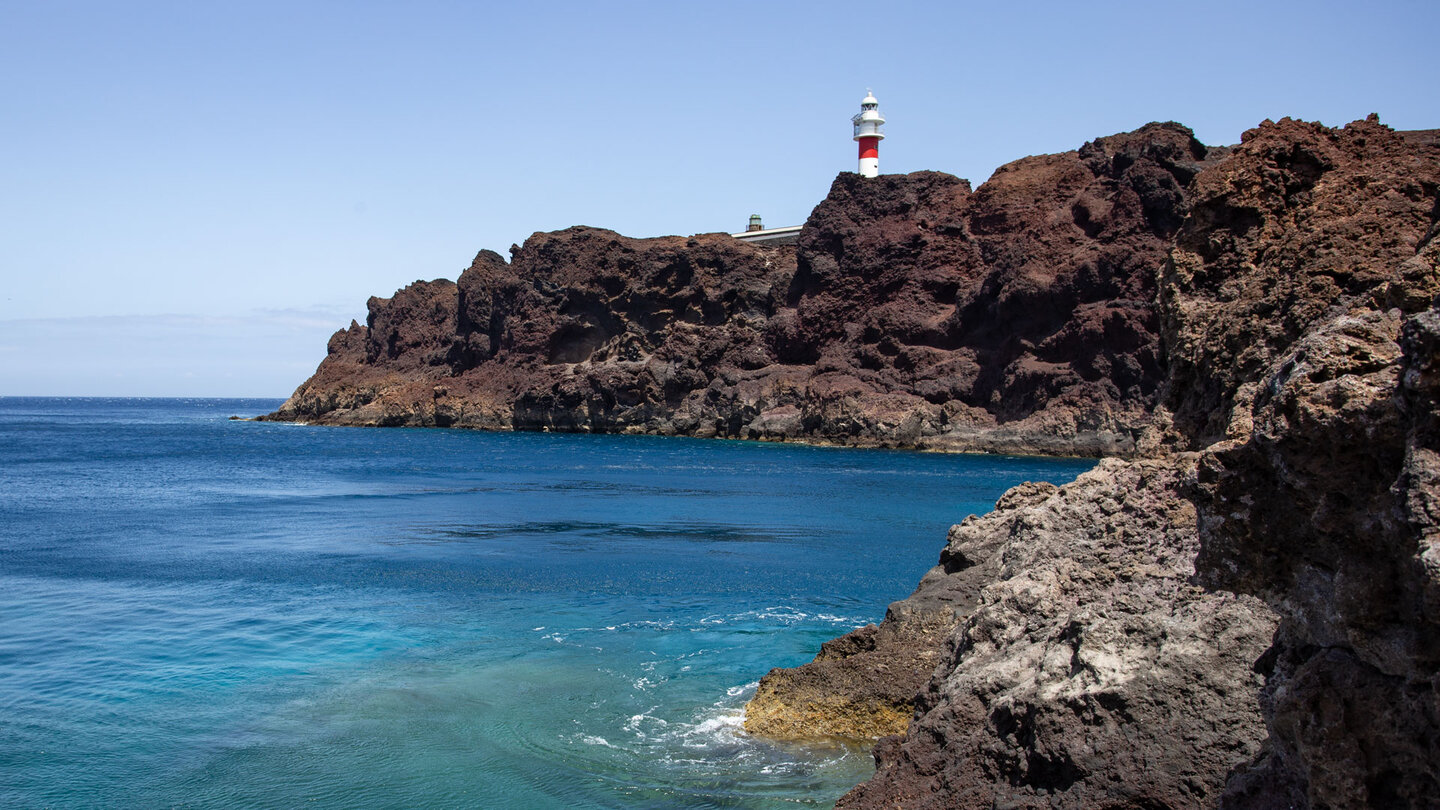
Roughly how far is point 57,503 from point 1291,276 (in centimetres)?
3141

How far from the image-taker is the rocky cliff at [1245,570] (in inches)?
107

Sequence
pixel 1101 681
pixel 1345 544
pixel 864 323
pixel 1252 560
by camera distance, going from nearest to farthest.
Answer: pixel 1345 544
pixel 1252 560
pixel 1101 681
pixel 864 323

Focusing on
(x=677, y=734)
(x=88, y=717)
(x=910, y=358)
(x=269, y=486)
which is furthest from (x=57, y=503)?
(x=910, y=358)

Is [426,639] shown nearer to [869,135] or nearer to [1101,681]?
[1101,681]

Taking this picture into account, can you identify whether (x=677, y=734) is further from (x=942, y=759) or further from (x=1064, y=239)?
(x=1064, y=239)

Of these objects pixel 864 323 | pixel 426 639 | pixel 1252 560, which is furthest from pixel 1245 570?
pixel 864 323

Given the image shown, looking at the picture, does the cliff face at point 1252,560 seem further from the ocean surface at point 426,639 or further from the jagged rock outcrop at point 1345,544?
the ocean surface at point 426,639

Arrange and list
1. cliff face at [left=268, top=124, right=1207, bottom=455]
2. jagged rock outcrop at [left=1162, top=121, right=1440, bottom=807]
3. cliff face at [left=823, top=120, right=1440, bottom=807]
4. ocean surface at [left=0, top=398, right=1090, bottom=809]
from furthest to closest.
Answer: cliff face at [left=268, top=124, right=1207, bottom=455], ocean surface at [left=0, top=398, right=1090, bottom=809], cliff face at [left=823, top=120, right=1440, bottom=807], jagged rock outcrop at [left=1162, top=121, right=1440, bottom=807]

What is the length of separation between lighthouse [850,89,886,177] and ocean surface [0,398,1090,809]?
49546 millimetres

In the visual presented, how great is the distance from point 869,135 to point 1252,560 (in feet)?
251

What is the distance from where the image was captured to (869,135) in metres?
75.9

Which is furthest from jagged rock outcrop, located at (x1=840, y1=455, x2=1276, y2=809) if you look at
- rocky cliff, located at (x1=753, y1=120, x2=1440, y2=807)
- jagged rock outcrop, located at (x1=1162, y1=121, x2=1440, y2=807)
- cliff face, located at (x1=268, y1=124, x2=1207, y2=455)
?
cliff face, located at (x1=268, y1=124, x2=1207, y2=455)

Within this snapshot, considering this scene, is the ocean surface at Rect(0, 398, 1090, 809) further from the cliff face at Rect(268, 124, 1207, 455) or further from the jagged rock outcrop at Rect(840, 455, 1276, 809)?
the cliff face at Rect(268, 124, 1207, 455)

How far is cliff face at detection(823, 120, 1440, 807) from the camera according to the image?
2707 millimetres
